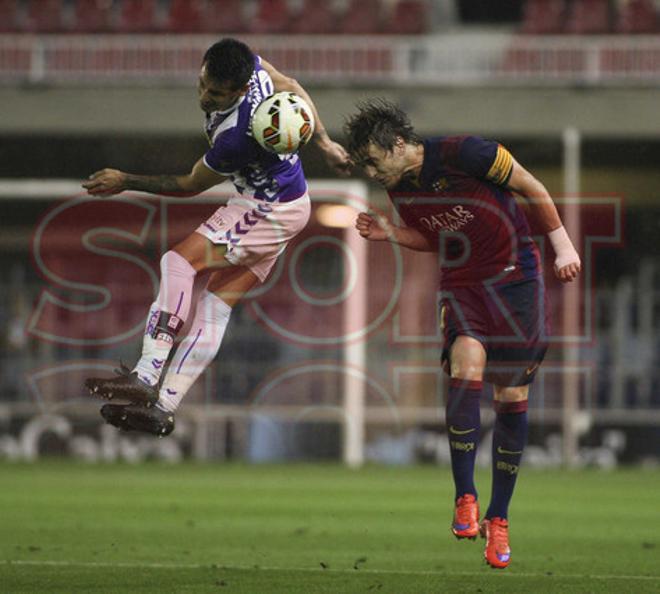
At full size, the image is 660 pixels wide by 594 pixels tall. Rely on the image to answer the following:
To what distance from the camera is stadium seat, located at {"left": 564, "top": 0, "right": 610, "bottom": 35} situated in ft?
68.7

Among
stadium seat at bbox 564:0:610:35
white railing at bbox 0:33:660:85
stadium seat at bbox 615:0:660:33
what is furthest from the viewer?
stadium seat at bbox 564:0:610:35

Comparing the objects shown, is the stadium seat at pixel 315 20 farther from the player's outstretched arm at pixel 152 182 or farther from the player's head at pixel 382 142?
the player's head at pixel 382 142

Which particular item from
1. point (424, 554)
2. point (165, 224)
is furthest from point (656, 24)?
point (424, 554)

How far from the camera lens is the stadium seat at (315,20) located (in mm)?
21344

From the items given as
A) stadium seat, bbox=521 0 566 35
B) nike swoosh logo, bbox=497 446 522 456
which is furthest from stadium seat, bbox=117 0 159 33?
nike swoosh logo, bbox=497 446 522 456

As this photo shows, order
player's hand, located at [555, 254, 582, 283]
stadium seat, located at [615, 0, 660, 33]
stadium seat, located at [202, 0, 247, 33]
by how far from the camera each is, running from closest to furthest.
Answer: player's hand, located at [555, 254, 582, 283] < stadium seat, located at [615, 0, 660, 33] < stadium seat, located at [202, 0, 247, 33]

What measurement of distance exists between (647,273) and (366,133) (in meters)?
11.5

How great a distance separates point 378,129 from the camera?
22.4 feet

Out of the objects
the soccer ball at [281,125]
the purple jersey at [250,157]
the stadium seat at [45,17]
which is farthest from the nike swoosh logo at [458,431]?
the stadium seat at [45,17]

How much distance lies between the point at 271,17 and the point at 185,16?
3.84 ft

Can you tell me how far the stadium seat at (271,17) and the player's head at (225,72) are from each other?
46.8 feet

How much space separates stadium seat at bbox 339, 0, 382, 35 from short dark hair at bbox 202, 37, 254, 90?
14.6m

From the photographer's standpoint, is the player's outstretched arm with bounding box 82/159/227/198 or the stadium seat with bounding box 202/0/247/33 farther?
the stadium seat with bounding box 202/0/247/33

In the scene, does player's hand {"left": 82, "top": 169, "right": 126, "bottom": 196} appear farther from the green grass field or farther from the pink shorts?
the green grass field
